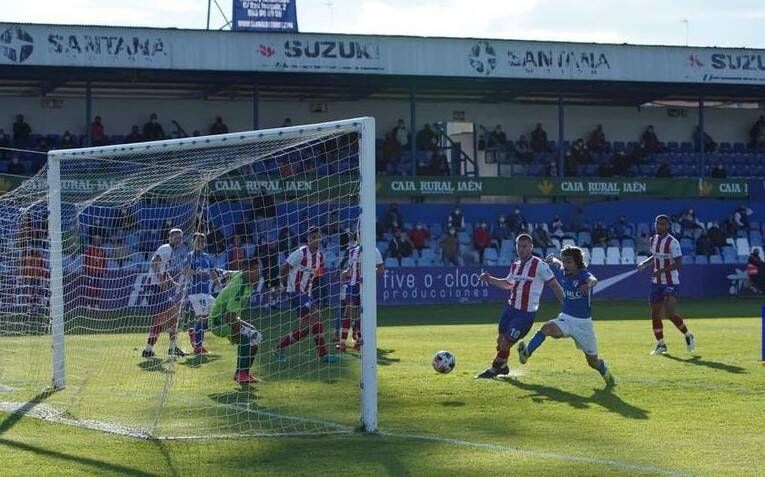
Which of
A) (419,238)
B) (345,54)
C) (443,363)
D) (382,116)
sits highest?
(345,54)

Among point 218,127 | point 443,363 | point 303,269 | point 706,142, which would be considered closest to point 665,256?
point 443,363

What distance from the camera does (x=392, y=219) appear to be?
33.0m

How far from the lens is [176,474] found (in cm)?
902

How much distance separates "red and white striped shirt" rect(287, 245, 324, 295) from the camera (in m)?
16.3

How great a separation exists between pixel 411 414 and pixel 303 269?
16.9 feet

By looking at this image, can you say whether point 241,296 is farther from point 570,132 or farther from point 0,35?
point 570,132

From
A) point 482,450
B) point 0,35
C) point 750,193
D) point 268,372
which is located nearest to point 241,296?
point 268,372

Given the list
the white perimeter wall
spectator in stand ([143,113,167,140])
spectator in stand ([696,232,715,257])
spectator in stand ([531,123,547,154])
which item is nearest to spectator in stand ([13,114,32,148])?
the white perimeter wall

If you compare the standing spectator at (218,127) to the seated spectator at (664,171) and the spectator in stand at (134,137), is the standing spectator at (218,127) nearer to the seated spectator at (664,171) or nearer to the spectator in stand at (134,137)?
the spectator in stand at (134,137)

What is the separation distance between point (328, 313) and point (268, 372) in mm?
1806

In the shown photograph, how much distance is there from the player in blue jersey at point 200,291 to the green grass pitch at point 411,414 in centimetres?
42

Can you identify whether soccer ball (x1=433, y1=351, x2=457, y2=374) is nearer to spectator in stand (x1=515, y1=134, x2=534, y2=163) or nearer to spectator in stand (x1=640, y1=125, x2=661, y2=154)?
spectator in stand (x1=515, y1=134, x2=534, y2=163)

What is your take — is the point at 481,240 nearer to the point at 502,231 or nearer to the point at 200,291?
the point at 502,231

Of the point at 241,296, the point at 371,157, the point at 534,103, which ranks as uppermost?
the point at 534,103
